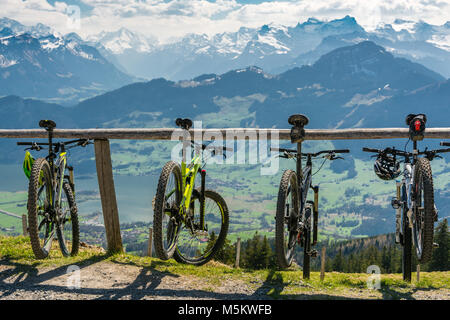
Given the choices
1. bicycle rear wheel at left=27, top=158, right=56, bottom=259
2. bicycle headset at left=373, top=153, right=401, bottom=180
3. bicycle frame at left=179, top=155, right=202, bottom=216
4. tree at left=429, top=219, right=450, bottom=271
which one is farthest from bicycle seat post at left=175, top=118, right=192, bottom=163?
tree at left=429, top=219, right=450, bottom=271

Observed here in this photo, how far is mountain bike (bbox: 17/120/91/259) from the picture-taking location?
6254 mm

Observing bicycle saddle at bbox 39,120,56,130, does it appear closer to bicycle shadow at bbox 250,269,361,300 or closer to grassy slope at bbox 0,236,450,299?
→ grassy slope at bbox 0,236,450,299

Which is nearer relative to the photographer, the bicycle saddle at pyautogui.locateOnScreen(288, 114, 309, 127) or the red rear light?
the red rear light

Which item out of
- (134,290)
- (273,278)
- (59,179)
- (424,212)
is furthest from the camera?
(59,179)

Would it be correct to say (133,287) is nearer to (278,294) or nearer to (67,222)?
(278,294)

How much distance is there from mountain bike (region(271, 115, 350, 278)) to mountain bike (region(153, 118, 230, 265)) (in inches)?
50.3

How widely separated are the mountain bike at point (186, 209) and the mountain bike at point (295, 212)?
4.19 ft

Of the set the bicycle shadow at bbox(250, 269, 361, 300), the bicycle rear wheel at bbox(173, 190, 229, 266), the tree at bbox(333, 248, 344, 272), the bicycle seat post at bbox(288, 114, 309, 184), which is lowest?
the tree at bbox(333, 248, 344, 272)

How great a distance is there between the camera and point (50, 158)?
22.9 feet

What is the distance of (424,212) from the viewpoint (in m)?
5.26

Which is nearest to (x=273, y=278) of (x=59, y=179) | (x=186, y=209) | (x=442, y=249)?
(x=186, y=209)

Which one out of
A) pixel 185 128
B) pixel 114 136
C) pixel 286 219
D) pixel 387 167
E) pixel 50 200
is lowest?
pixel 286 219

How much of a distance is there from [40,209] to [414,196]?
5.53 m
